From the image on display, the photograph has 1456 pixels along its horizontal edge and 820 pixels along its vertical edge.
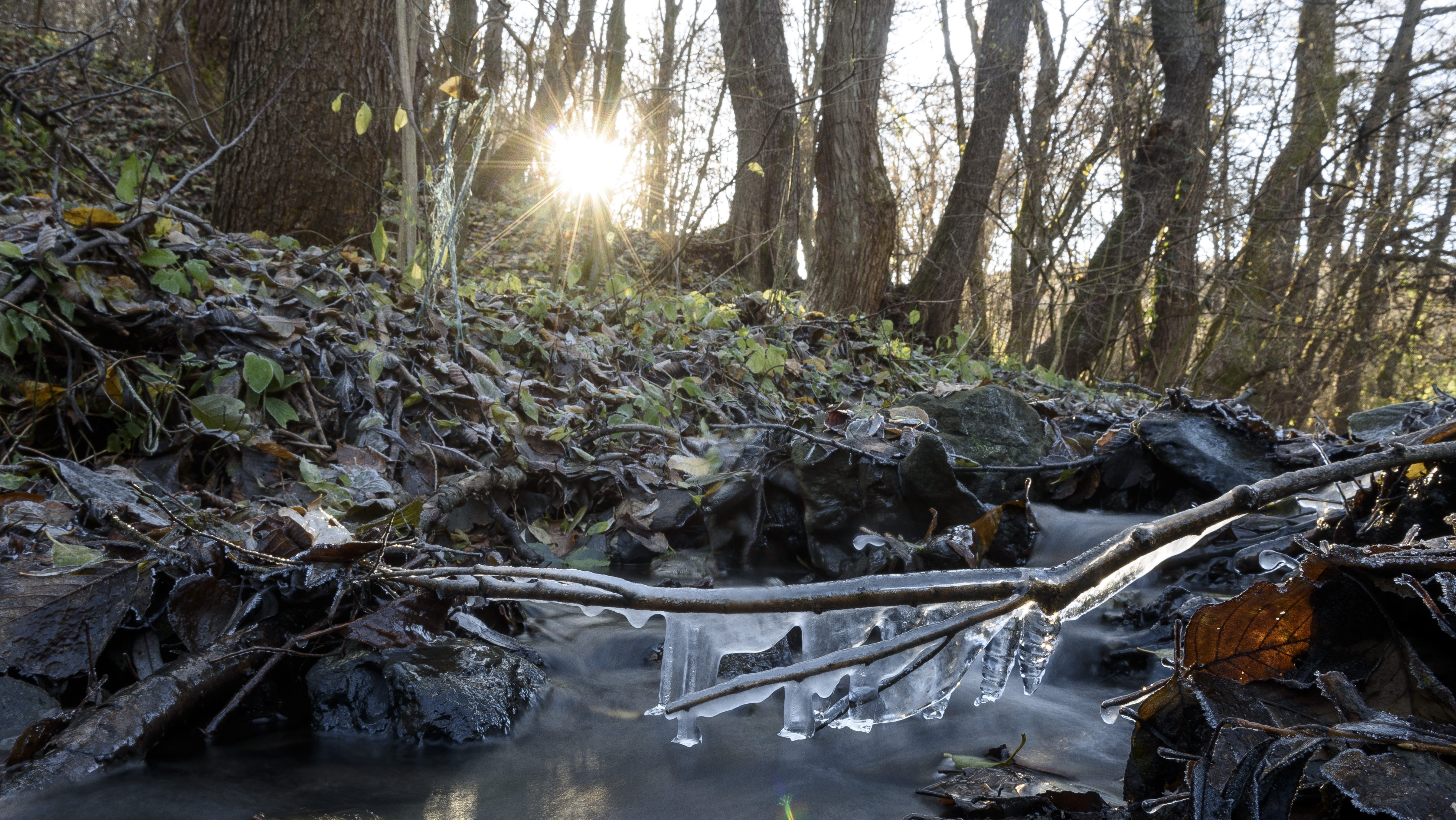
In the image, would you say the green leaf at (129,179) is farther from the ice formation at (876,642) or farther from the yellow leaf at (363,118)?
the ice formation at (876,642)

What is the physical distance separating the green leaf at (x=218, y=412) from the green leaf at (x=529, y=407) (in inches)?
45.3

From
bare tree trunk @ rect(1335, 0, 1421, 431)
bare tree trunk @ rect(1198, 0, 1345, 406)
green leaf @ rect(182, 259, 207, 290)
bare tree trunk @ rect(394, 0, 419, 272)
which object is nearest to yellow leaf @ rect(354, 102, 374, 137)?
bare tree trunk @ rect(394, 0, 419, 272)

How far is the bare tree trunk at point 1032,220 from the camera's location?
878 centimetres

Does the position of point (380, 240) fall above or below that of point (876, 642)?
above

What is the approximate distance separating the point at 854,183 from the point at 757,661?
639cm

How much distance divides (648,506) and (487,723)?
161 cm

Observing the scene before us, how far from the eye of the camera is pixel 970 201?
865 cm

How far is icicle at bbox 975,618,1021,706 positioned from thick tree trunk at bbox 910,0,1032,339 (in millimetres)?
6871

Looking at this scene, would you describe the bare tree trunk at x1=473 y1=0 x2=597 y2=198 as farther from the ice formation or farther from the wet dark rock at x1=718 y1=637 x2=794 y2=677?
the ice formation

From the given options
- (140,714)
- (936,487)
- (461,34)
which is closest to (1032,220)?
(461,34)

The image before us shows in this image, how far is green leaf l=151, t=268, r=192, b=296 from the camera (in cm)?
303

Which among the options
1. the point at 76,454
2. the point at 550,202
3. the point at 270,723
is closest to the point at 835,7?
the point at 550,202

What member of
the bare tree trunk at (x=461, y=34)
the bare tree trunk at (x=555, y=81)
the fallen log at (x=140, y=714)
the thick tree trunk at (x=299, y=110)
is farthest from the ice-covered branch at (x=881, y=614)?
the bare tree trunk at (x=461, y=34)

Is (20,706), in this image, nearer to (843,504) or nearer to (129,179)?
(129,179)
